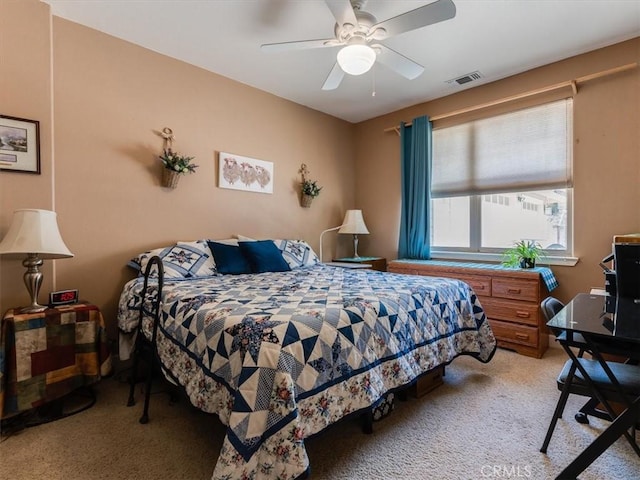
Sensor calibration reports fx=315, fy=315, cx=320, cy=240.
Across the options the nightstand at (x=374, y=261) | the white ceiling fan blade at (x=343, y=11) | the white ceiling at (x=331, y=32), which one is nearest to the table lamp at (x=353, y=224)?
the nightstand at (x=374, y=261)

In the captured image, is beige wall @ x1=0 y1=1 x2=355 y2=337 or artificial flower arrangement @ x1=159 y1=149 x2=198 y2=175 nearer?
beige wall @ x1=0 y1=1 x2=355 y2=337

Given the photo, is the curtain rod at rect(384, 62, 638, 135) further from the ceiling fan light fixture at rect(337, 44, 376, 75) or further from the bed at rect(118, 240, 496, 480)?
the bed at rect(118, 240, 496, 480)

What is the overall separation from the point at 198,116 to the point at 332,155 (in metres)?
1.95

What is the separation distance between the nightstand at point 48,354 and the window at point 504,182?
3611 mm

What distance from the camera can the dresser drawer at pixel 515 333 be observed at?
281 cm

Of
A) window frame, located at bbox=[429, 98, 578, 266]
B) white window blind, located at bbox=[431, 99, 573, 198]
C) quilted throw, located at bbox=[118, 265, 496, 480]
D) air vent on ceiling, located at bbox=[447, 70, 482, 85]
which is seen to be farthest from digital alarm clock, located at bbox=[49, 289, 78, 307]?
air vent on ceiling, located at bbox=[447, 70, 482, 85]

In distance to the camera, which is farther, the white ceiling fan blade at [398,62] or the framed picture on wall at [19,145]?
the white ceiling fan blade at [398,62]

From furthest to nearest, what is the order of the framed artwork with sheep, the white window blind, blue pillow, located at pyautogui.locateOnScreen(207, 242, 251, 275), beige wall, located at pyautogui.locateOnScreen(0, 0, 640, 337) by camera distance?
the framed artwork with sheep
the white window blind
blue pillow, located at pyautogui.locateOnScreen(207, 242, 251, 275)
beige wall, located at pyautogui.locateOnScreen(0, 0, 640, 337)

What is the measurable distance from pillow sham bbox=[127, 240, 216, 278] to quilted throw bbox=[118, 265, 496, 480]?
0.21 metres

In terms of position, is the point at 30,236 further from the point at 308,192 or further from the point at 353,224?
the point at 353,224

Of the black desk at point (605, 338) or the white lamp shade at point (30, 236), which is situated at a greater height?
the white lamp shade at point (30, 236)

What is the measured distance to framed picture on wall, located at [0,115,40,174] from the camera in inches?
81.0

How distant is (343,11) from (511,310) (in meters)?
2.83

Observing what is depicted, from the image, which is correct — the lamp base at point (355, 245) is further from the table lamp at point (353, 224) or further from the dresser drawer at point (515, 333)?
the dresser drawer at point (515, 333)
